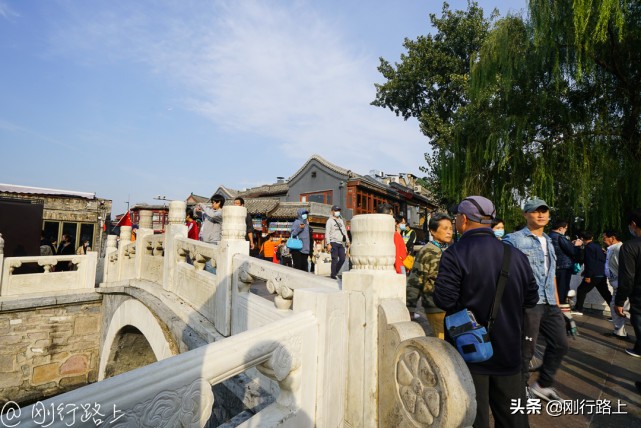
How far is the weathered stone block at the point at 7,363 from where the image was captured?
300 inches

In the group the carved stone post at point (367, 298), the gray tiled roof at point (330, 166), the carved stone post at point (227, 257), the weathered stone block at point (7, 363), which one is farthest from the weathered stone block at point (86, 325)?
the gray tiled roof at point (330, 166)

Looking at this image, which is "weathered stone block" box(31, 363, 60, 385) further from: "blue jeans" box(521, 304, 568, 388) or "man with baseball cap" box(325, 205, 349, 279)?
"blue jeans" box(521, 304, 568, 388)

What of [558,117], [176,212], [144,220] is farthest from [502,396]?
[558,117]

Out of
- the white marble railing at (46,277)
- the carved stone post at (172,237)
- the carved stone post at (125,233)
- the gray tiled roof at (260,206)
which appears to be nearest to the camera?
the carved stone post at (172,237)

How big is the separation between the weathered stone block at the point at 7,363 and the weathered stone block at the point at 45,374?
1.43 ft

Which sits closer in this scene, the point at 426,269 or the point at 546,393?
the point at 546,393

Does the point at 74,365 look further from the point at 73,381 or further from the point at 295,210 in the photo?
the point at 295,210

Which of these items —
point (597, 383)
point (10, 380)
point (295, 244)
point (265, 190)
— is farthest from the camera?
point (265, 190)

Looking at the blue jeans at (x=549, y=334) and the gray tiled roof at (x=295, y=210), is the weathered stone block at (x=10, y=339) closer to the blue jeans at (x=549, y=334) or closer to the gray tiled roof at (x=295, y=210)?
the blue jeans at (x=549, y=334)

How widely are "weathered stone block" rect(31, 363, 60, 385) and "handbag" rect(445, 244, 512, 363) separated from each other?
10.4 meters

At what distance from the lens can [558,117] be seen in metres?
8.26

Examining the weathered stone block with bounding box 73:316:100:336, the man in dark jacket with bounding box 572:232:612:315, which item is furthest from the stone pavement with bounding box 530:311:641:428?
the weathered stone block with bounding box 73:316:100:336

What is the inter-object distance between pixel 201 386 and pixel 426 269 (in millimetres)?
2209

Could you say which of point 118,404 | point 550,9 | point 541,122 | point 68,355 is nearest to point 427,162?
point 541,122
